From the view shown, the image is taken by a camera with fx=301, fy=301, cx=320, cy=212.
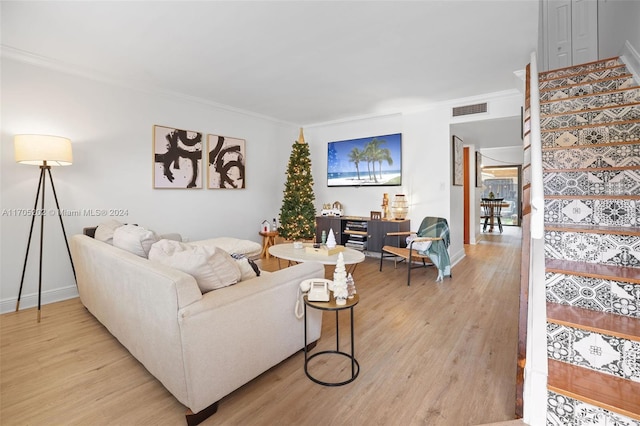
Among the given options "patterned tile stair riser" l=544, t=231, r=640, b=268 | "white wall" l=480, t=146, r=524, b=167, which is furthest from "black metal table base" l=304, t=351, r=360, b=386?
"white wall" l=480, t=146, r=524, b=167

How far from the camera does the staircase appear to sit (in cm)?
143

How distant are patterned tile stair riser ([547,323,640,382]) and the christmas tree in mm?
4280

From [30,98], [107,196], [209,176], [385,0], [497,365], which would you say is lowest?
[497,365]

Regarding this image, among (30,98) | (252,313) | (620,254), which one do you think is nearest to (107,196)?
(30,98)

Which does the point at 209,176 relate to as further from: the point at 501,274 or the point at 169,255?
the point at 501,274

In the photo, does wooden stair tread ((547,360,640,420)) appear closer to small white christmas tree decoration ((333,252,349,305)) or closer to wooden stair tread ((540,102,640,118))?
small white christmas tree decoration ((333,252,349,305))

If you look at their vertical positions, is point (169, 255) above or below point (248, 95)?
below

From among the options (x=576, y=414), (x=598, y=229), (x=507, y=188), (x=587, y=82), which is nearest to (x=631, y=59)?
(x=587, y=82)

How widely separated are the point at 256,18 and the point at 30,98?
2736 mm

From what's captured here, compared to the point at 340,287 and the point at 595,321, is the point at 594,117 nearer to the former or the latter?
the point at 595,321

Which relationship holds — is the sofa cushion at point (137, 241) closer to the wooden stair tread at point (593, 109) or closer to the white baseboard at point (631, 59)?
the wooden stair tread at point (593, 109)

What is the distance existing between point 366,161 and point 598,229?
3989 millimetres

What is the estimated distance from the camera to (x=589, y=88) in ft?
10.5

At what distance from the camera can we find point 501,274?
14.6 feet
